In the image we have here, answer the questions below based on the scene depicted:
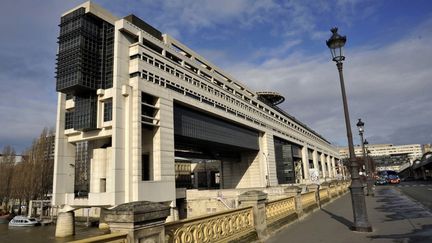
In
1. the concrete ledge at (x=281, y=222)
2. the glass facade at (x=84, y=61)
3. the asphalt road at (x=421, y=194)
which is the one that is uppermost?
the glass facade at (x=84, y=61)

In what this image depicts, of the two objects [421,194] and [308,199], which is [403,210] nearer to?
[308,199]

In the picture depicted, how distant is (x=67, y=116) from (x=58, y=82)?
17.5ft

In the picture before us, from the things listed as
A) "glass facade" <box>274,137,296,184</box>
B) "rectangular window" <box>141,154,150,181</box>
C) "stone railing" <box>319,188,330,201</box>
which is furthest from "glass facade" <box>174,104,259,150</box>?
"stone railing" <box>319,188,330,201</box>

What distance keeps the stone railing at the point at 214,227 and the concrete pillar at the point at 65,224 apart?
38239mm

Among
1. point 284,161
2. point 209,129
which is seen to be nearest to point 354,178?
point 209,129

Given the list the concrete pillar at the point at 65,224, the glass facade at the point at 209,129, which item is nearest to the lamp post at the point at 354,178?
the glass facade at the point at 209,129

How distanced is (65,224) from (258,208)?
3885 centimetres

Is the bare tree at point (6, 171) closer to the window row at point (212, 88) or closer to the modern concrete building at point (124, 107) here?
the modern concrete building at point (124, 107)

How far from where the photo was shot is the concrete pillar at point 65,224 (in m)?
41.4

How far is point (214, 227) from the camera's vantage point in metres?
7.76

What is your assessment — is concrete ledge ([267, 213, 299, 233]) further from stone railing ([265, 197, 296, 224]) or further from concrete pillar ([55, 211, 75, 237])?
concrete pillar ([55, 211, 75, 237])

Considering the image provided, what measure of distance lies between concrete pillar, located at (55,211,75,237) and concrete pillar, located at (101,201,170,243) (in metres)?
41.0

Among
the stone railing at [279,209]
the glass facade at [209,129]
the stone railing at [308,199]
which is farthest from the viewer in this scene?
the glass facade at [209,129]

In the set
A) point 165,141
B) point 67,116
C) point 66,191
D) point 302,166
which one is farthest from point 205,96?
point 302,166
